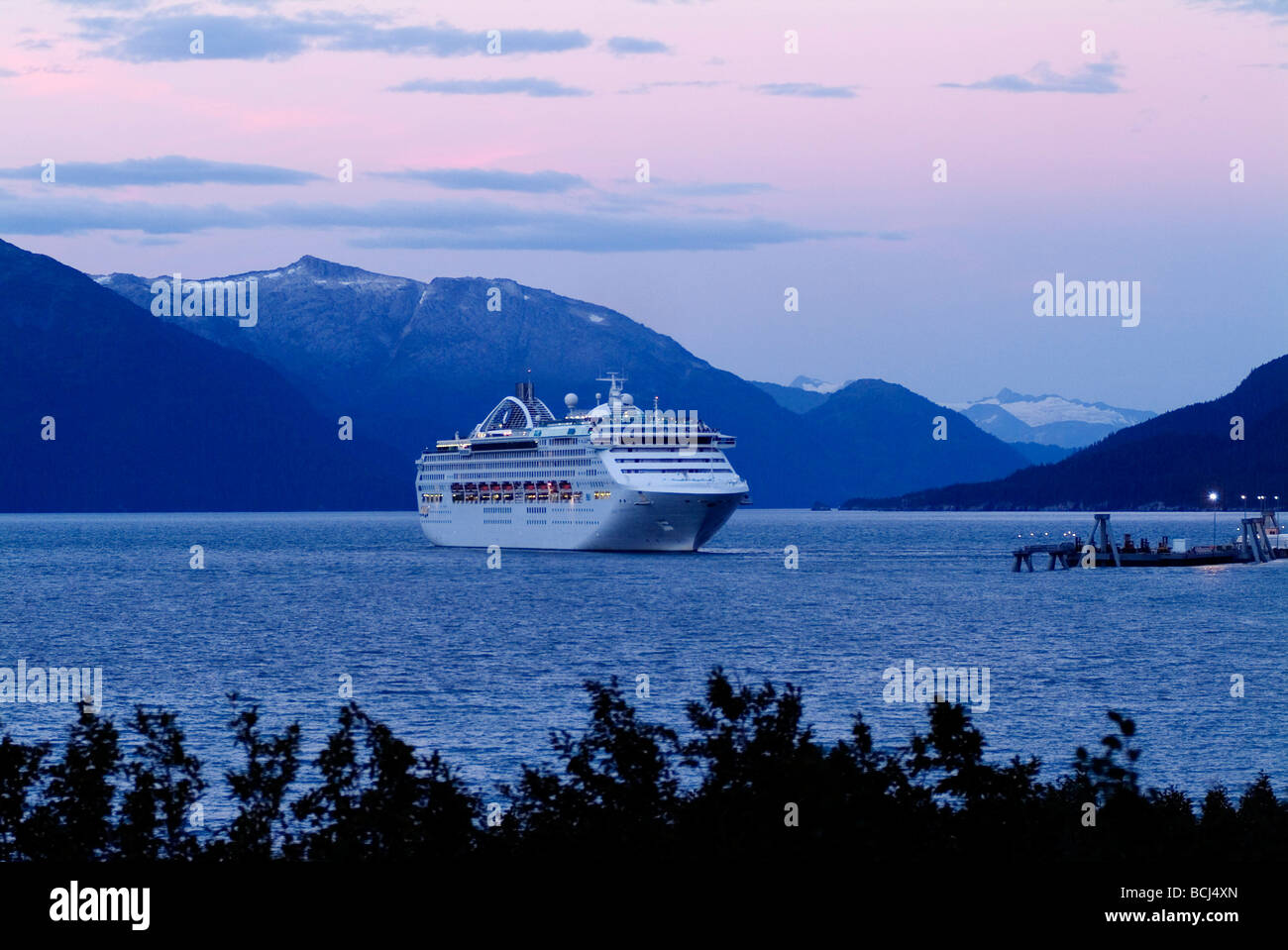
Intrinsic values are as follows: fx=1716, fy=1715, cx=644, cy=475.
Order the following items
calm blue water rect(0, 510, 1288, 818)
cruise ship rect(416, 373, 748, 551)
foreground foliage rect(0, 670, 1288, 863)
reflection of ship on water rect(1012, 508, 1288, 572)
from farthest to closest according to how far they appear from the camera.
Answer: reflection of ship on water rect(1012, 508, 1288, 572) → cruise ship rect(416, 373, 748, 551) → calm blue water rect(0, 510, 1288, 818) → foreground foliage rect(0, 670, 1288, 863)

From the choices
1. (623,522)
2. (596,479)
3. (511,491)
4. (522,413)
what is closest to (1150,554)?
(623,522)

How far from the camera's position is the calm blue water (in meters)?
41.4

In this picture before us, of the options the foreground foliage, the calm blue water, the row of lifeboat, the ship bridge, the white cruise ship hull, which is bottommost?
the calm blue water

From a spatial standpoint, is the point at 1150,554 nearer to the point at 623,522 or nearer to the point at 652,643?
the point at 623,522

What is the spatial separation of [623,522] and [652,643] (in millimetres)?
51926

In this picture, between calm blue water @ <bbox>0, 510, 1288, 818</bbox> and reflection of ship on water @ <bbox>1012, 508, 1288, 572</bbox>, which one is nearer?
calm blue water @ <bbox>0, 510, 1288, 818</bbox>

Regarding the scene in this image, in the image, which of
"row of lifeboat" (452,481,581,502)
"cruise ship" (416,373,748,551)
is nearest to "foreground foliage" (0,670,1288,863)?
"cruise ship" (416,373,748,551)

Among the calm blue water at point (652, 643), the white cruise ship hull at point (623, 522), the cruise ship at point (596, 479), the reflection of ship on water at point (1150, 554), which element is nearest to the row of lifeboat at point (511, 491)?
the cruise ship at point (596, 479)

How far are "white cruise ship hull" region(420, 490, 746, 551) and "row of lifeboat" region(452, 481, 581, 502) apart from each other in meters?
0.62

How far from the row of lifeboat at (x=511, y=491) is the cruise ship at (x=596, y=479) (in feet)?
0.26

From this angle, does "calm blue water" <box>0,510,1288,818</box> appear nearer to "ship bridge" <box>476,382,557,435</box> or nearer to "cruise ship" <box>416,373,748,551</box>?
"cruise ship" <box>416,373,748,551</box>

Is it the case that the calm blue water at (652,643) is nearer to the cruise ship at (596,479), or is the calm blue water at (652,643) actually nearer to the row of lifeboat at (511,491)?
the cruise ship at (596,479)

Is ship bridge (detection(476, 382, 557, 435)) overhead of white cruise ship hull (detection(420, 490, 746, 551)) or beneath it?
overhead
